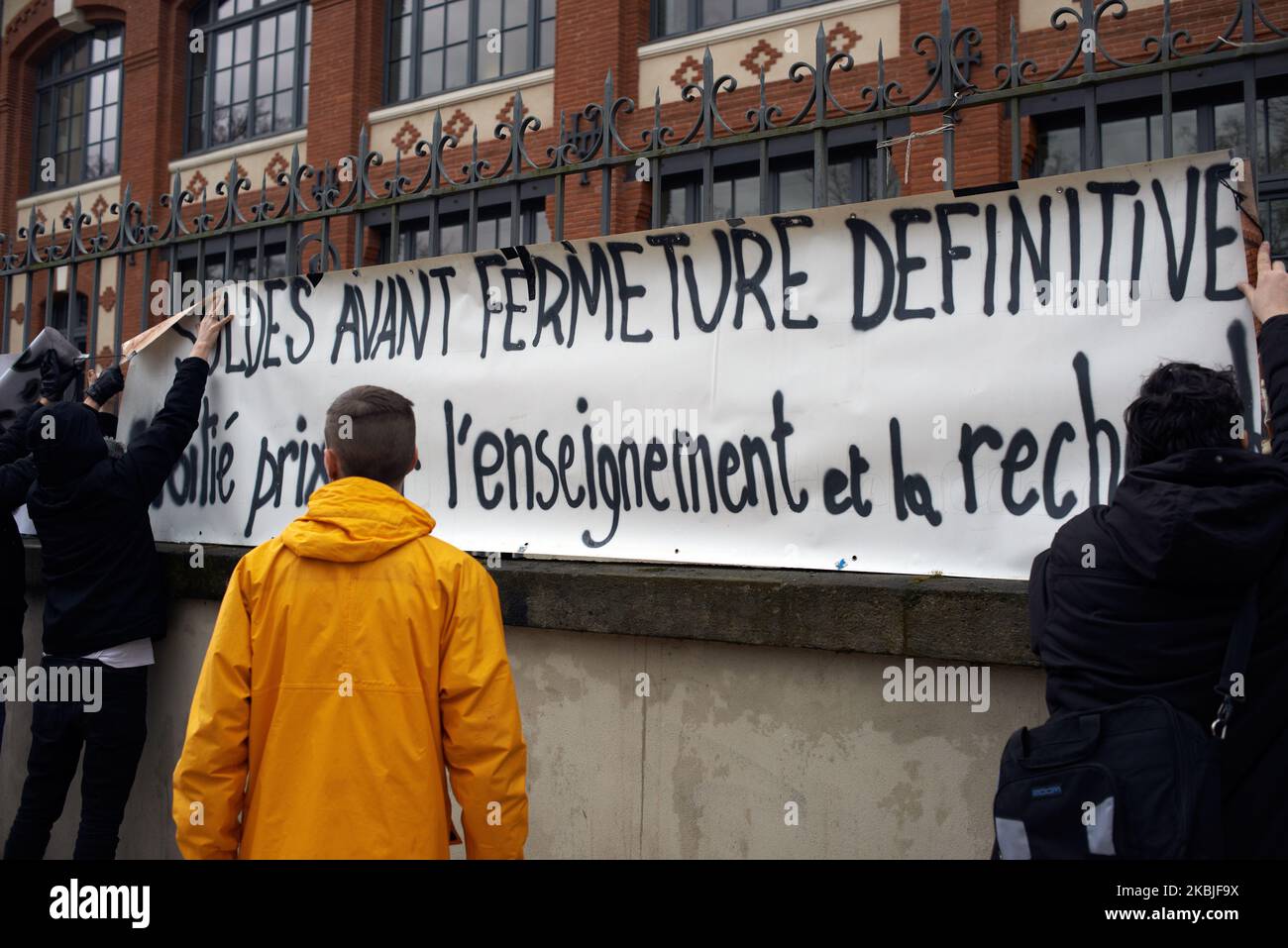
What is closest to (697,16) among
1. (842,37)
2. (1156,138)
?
(842,37)

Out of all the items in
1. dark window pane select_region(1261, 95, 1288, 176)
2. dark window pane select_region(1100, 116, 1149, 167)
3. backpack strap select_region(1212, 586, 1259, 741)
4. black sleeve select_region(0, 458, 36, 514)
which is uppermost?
dark window pane select_region(1100, 116, 1149, 167)

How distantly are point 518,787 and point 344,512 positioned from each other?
73 centimetres

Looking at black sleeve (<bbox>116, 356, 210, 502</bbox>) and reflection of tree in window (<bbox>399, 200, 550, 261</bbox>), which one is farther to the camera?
reflection of tree in window (<bbox>399, 200, 550, 261</bbox>)

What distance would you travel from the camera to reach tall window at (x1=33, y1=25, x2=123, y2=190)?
1767 cm

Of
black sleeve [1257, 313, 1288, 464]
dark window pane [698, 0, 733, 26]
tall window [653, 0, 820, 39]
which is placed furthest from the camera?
dark window pane [698, 0, 733, 26]

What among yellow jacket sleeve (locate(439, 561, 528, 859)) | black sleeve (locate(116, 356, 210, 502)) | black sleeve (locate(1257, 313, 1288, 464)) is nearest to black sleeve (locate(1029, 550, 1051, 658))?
black sleeve (locate(1257, 313, 1288, 464))

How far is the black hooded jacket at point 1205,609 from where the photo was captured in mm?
1854

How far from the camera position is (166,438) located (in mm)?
4062

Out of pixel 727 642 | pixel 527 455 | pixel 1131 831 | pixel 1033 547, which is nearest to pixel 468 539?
pixel 527 455

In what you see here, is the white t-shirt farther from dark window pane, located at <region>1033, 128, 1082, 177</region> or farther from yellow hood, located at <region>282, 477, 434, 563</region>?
dark window pane, located at <region>1033, 128, 1082, 177</region>

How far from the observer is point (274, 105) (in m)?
15.9

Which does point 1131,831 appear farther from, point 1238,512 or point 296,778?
point 296,778

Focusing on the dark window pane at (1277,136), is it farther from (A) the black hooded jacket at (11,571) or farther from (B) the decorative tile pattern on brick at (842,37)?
(A) the black hooded jacket at (11,571)

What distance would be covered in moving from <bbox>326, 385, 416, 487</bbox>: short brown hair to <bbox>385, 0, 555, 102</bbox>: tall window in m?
11.4
